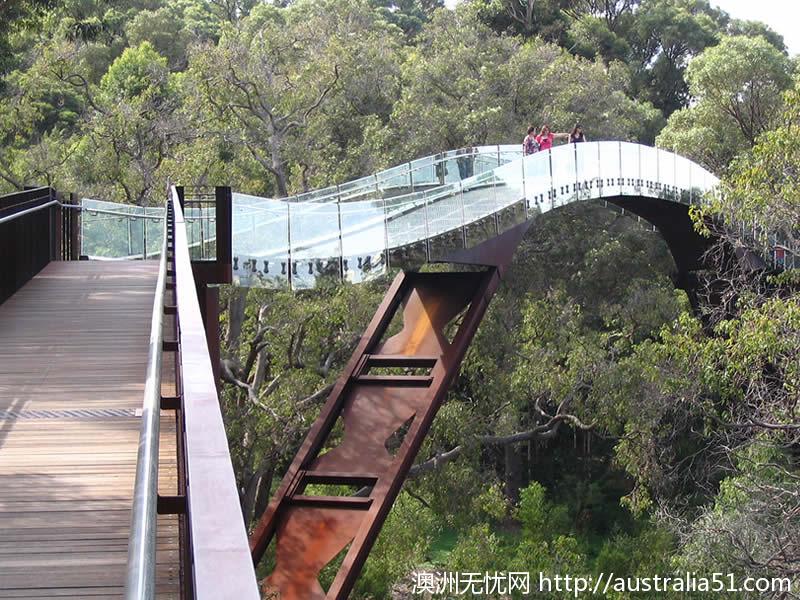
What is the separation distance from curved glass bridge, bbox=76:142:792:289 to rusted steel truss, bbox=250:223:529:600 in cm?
47

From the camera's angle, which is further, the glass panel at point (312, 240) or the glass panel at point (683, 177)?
the glass panel at point (683, 177)

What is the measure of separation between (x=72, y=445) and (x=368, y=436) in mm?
6964

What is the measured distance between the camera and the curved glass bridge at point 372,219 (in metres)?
12.0

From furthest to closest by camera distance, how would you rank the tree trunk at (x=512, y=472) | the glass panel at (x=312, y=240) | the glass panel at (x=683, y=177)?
the tree trunk at (x=512, y=472), the glass panel at (x=683, y=177), the glass panel at (x=312, y=240)

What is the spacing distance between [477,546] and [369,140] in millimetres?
9232

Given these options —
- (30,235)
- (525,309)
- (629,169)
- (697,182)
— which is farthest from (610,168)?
(30,235)

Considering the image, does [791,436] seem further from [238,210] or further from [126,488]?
[126,488]

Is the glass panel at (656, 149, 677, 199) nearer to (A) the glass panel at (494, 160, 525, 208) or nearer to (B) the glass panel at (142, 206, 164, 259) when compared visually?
(A) the glass panel at (494, 160, 525, 208)

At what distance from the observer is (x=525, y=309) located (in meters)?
20.0

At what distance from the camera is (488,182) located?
13.3 meters

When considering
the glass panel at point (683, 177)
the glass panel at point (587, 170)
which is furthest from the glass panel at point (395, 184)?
the glass panel at point (683, 177)

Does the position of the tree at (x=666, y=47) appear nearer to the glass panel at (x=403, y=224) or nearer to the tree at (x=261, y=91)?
the tree at (x=261, y=91)

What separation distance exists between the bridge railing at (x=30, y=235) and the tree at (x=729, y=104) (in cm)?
1547

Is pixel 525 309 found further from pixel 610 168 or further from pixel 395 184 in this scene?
pixel 395 184
